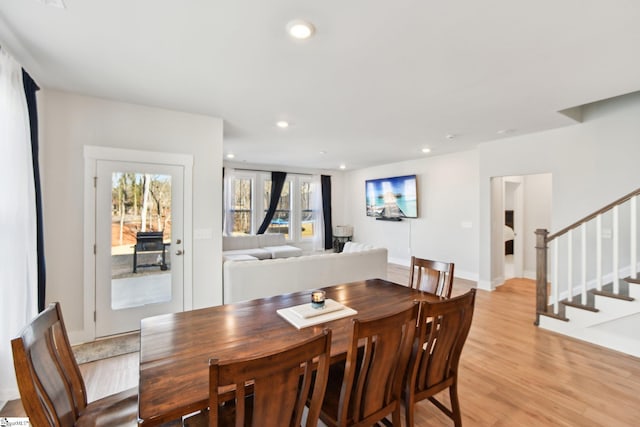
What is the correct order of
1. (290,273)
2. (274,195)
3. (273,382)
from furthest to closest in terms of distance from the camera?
1. (274,195)
2. (290,273)
3. (273,382)

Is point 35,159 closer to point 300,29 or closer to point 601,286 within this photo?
point 300,29

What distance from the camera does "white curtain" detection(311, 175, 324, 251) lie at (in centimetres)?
841

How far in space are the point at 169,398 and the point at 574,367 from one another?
11.1ft

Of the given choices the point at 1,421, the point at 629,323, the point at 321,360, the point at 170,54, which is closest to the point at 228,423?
the point at 321,360

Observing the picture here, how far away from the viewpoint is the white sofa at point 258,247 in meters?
6.15

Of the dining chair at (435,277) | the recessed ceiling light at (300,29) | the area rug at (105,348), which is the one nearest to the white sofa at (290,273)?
the area rug at (105,348)

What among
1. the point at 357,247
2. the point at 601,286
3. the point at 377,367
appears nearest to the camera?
the point at 377,367

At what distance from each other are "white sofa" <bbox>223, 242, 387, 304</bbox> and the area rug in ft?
3.35

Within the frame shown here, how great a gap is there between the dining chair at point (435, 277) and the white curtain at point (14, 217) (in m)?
3.21

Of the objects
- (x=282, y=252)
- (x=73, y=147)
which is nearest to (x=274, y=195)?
(x=282, y=252)

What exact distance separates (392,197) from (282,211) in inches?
119

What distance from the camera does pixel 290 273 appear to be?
11.5 feet

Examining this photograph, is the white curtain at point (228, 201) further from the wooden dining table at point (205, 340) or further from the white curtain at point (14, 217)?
the wooden dining table at point (205, 340)

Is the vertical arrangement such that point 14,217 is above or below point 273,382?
above
